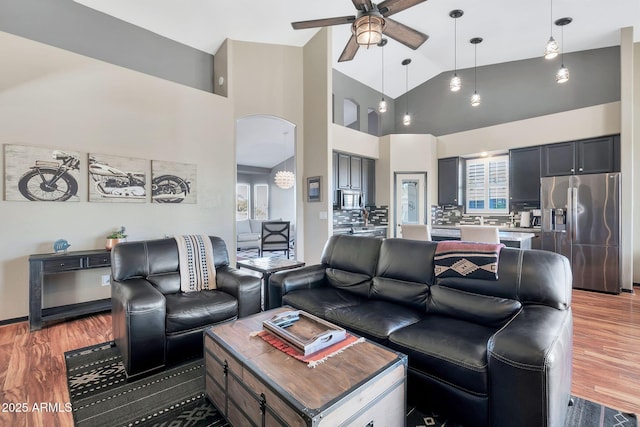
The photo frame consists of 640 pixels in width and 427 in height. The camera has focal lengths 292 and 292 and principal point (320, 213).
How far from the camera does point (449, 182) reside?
6.39 meters

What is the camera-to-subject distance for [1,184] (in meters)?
3.08

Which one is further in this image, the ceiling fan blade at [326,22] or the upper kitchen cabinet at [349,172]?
the upper kitchen cabinet at [349,172]

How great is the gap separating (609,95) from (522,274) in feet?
16.5

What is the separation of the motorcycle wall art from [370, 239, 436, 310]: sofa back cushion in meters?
3.24

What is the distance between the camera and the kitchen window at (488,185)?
590cm

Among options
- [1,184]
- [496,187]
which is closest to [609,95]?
[496,187]

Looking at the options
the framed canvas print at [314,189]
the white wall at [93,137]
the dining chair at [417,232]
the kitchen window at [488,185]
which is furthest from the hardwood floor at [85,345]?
Result: the framed canvas print at [314,189]

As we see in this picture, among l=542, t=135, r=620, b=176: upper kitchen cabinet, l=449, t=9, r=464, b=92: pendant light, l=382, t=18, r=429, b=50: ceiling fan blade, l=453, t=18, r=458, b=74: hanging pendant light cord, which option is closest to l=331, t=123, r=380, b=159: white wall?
l=449, t=9, r=464, b=92: pendant light

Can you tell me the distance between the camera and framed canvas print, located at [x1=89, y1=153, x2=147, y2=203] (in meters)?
3.61

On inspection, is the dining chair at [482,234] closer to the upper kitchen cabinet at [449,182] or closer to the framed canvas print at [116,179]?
the upper kitchen cabinet at [449,182]

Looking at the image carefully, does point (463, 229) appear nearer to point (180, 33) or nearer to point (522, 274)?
point (522, 274)

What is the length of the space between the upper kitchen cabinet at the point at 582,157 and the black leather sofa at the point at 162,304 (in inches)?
208

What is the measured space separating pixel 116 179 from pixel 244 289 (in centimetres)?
250

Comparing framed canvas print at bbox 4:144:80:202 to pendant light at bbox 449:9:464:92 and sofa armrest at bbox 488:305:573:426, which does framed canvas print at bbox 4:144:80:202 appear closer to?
sofa armrest at bbox 488:305:573:426
